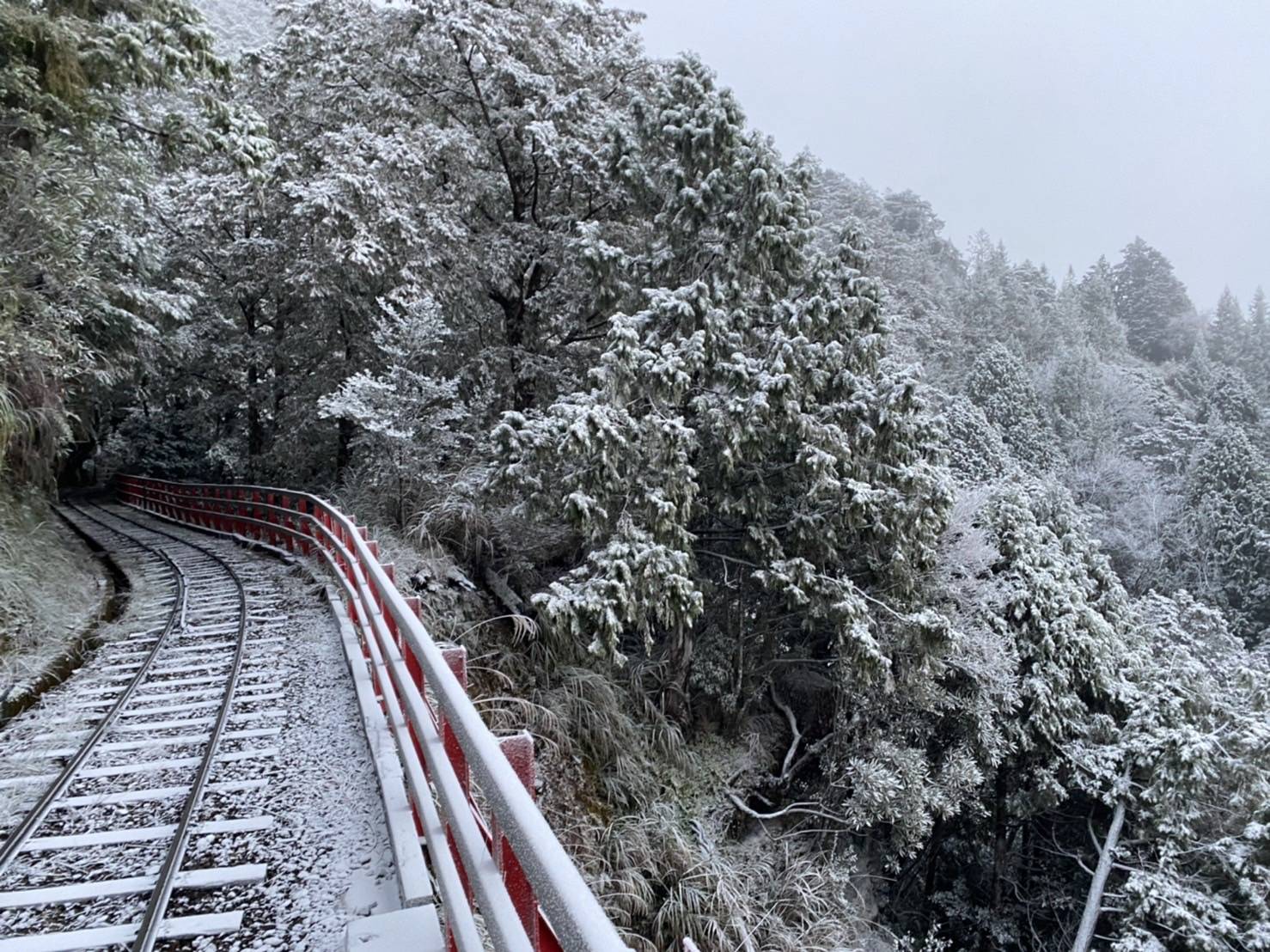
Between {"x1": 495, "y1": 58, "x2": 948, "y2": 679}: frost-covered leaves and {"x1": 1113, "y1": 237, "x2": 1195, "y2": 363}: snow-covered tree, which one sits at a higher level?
{"x1": 1113, "y1": 237, "x2": 1195, "y2": 363}: snow-covered tree

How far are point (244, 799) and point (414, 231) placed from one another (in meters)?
9.41

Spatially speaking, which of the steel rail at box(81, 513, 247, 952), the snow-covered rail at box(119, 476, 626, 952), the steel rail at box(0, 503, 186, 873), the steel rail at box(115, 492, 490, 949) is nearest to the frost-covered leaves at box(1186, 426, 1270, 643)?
the steel rail at box(115, 492, 490, 949)

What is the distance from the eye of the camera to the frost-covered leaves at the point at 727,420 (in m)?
9.71

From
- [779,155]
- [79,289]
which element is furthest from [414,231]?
[779,155]

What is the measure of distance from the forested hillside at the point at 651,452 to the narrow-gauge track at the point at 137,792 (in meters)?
3.17

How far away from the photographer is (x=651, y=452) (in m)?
10.0

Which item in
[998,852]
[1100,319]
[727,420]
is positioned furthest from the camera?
[1100,319]

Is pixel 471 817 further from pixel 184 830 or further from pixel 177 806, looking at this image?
pixel 177 806

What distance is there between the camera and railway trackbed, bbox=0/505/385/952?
9.80 ft

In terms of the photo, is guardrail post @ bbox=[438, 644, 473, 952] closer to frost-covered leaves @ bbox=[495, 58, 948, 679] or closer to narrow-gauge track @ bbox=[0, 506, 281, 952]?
narrow-gauge track @ bbox=[0, 506, 281, 952]

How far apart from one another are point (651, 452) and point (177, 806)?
6.98 metres

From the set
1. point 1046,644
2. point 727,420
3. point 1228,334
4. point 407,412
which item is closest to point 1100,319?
point 1228,334

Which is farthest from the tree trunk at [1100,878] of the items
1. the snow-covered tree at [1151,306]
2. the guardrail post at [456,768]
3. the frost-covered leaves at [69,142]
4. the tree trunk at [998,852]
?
the snow-covered tree at [1151,306]

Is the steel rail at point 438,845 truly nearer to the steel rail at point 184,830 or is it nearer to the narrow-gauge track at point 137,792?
the narrow-gauge track at point 137,792
